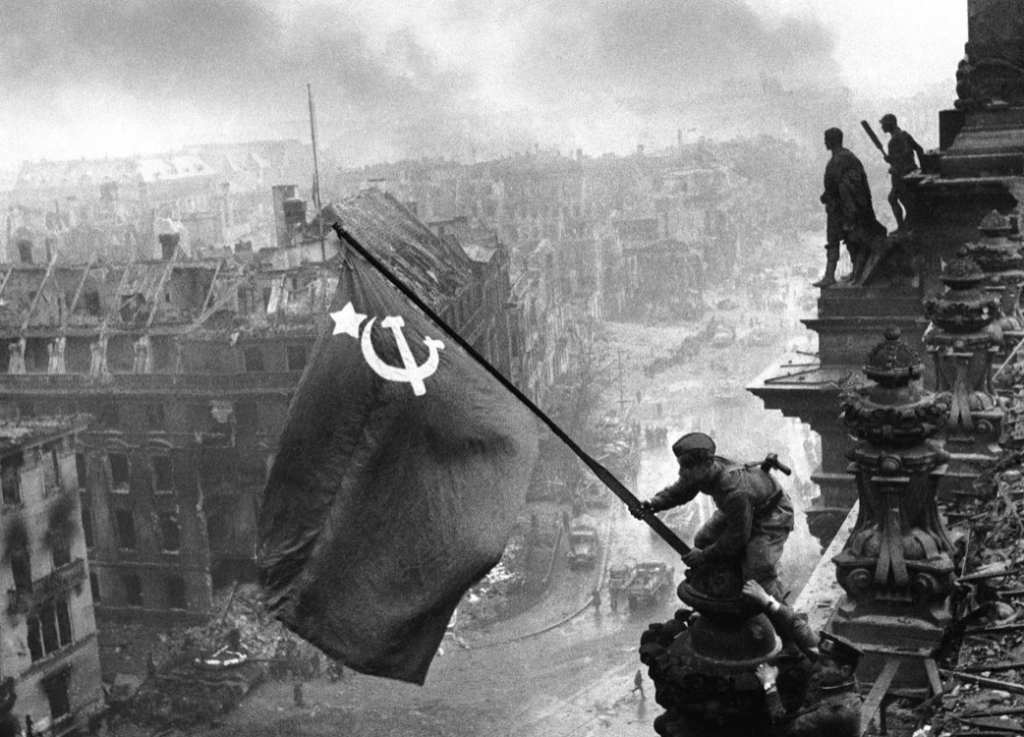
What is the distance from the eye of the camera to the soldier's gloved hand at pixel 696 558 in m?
6.29

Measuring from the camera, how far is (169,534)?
146ft

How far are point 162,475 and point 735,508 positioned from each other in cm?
4014

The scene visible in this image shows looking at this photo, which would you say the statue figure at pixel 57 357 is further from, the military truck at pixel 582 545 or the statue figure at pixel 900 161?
the statue figure at pixel 900 161

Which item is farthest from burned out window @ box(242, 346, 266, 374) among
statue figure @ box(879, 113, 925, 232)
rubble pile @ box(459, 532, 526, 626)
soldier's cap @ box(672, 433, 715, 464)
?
soldier's cap @ box(672, 433, 715, 464)

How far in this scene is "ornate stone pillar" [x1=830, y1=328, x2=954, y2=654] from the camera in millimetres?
8047

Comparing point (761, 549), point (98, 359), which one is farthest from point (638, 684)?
point (761, 549)

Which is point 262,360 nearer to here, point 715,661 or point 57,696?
point 57,696

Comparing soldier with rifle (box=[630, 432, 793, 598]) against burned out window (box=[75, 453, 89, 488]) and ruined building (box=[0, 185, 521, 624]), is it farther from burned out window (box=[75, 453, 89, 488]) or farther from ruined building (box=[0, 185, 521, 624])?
burned out window (box=[75, 453, 89, 488])

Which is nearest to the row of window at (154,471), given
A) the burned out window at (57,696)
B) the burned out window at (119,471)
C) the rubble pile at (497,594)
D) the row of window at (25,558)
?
the burned out window at (119,471)

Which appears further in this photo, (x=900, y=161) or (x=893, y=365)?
(x=900, y=161)

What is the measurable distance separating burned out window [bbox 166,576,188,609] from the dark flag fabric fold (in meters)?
38.1

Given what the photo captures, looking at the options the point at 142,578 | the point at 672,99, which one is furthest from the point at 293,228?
the point at 672,99

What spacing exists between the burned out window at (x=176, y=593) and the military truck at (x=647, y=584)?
1429 centimetres

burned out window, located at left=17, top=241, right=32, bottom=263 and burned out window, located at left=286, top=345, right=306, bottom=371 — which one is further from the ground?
burned out window, located at left=17, top=241, right=32, bottom=263
